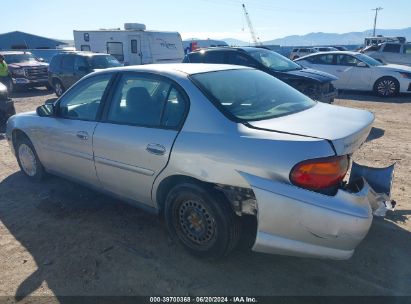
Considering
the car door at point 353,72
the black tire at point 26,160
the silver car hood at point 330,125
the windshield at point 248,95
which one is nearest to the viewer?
the silver car hood at point 330,125

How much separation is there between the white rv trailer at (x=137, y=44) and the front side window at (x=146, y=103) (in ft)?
48.8

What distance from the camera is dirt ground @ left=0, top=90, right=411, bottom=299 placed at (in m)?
2.93

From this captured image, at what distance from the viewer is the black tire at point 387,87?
1191 cm

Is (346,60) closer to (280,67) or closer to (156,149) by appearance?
(280,67)

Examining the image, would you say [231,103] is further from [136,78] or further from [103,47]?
[103,47]

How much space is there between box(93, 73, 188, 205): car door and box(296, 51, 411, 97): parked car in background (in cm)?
1067

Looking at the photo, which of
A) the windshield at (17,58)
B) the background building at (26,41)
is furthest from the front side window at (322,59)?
the background building at (26,41)

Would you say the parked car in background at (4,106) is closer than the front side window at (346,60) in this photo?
Yes

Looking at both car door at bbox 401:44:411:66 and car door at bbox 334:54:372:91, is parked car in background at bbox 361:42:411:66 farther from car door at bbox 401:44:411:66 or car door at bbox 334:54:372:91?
car door at bbox 334:54:372:91

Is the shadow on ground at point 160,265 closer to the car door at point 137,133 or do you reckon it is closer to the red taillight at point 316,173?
the car door at point 137,133

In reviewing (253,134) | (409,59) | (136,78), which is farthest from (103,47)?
(253,134)

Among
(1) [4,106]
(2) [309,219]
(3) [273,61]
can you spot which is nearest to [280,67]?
(3) [273,61]

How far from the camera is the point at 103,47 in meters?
19.3

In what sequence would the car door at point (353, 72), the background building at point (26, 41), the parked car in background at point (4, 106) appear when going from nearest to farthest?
the parked car in background at point (4, 106)
the car door at point (353, 72)
the background building at point (26, 41)
